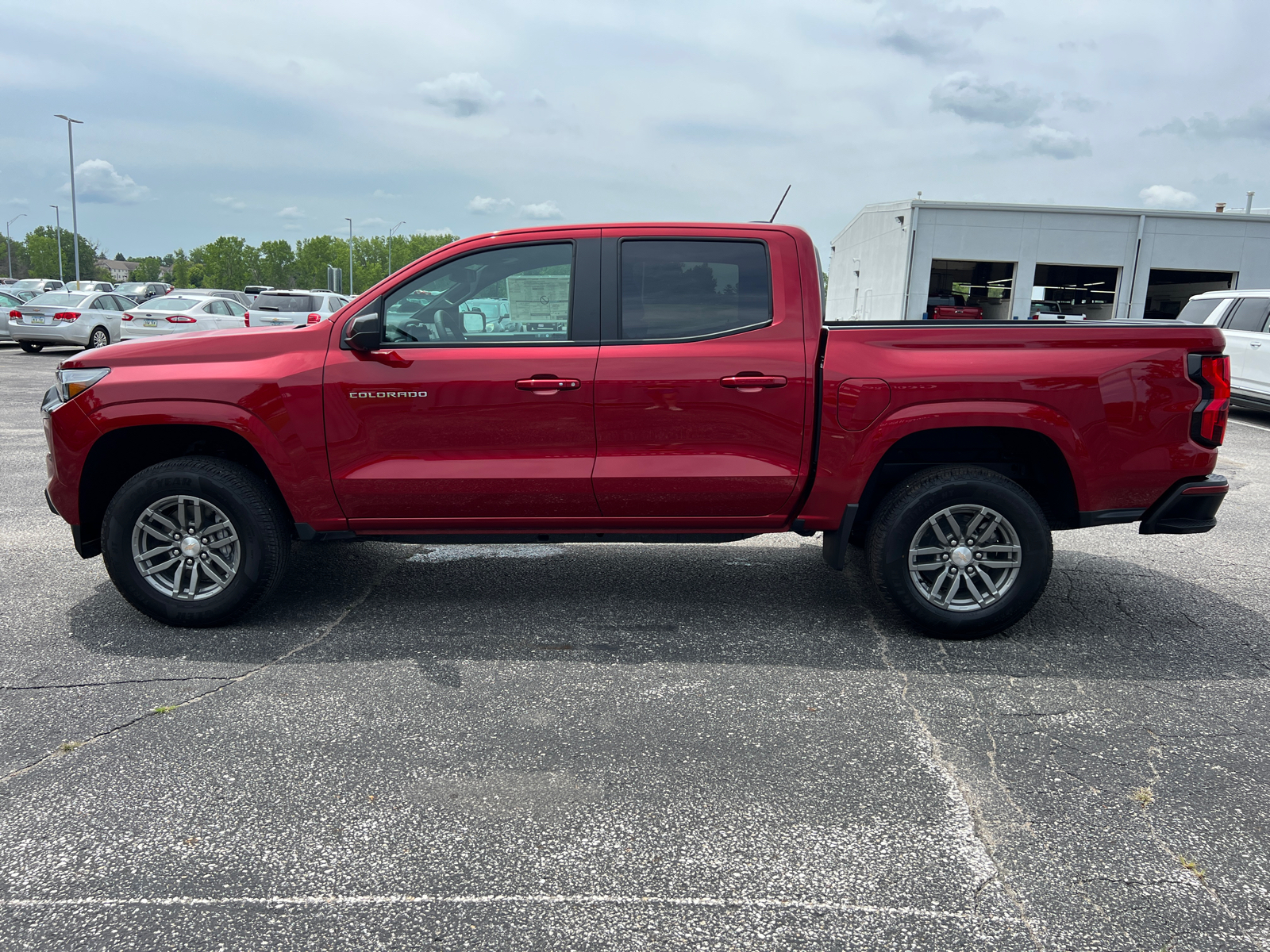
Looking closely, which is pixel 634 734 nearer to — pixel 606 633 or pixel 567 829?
pixel 567 829

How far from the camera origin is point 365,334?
13.8 feet

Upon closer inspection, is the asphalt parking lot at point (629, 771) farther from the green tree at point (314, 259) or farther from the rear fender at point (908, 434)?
the green tree at point (314, 259)

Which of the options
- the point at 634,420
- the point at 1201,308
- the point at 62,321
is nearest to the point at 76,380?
the point at 634,420

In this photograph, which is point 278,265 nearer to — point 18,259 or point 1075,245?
point 18,259

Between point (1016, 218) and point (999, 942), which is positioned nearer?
point (999, 942)

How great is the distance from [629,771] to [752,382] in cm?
189

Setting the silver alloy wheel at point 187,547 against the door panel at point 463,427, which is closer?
the door panel at point 463,427

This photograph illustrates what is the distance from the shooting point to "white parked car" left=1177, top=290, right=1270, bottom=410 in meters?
12.8

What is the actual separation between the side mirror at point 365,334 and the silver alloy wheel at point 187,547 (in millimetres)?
1061

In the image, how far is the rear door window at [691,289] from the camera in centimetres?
435

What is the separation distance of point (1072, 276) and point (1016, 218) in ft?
15.1

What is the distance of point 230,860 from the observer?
266 cm

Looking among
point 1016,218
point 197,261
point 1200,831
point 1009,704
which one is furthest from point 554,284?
point 197,261

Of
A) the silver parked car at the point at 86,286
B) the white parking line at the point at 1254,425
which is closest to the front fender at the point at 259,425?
the white parking line at the point at 1254,425
